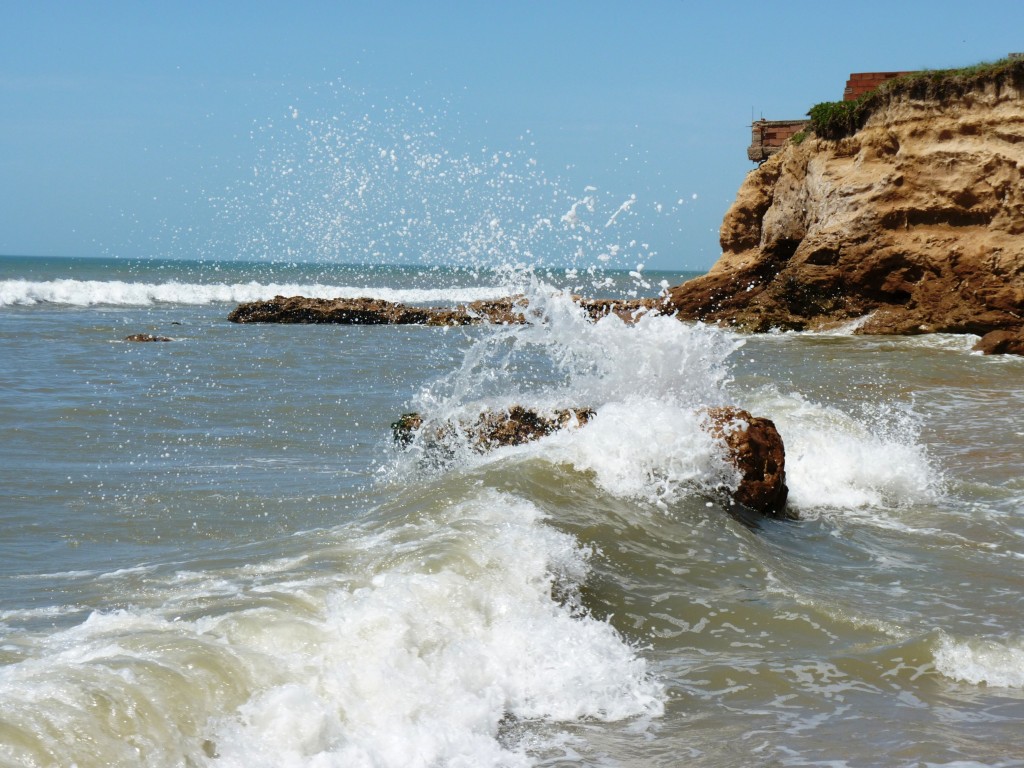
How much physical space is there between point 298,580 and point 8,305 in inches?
1192

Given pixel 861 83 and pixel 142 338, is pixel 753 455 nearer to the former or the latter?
pixel 142 338

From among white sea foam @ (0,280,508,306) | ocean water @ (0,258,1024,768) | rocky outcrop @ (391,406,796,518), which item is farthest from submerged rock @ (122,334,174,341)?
white sea foam @ (0,280,508,306)

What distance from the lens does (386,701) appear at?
395cm

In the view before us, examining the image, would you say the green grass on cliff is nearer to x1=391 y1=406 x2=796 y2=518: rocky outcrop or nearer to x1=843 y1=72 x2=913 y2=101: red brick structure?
x1=843 y1=72 x2=913 y2=101: red brick structure

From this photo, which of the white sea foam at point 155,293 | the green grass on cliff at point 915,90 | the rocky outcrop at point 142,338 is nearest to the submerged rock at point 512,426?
the rocky outcrop at point 142,338

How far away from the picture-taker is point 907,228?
2019 centimetres

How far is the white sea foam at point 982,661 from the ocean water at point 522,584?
17 millimetres

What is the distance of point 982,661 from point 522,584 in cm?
204

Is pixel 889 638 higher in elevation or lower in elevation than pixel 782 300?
lower

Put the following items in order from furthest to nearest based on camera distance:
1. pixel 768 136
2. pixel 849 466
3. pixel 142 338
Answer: pixel 768 136 → pixel 142 338 → pixel 849 466

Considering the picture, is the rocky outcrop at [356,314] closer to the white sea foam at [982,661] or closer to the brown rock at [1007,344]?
the brown rock at [1007,344]

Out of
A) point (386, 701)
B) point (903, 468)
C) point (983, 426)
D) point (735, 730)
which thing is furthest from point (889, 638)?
point (983, 426)

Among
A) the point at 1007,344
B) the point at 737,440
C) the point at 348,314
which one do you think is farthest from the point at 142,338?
the point at 737,440

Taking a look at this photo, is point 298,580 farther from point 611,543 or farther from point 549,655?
point 611,543
